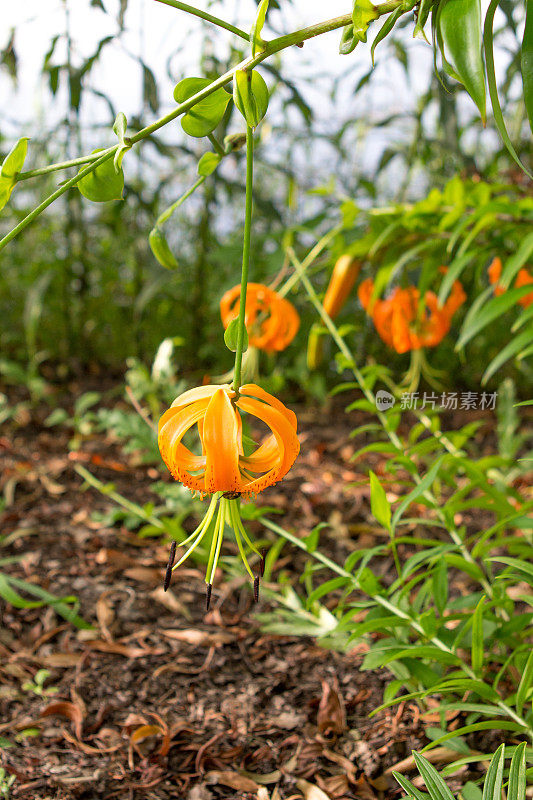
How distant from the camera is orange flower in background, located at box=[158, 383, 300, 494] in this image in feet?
1.39

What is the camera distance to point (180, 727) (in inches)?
28.8

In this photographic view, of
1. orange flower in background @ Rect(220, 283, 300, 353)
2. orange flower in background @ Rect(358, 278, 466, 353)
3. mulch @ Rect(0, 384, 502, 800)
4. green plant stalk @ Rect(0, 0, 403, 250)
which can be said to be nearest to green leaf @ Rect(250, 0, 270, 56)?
green plant stalk @ Rect(0, 0, 403, 250)

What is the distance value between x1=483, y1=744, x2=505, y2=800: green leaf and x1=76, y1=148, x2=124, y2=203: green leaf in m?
0.45

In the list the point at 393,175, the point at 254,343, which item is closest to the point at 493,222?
the point at 254,343

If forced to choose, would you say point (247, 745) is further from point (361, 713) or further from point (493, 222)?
point (493, 222)

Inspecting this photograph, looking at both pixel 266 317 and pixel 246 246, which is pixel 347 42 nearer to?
pixel 246 246

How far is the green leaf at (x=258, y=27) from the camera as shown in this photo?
352 millimetres

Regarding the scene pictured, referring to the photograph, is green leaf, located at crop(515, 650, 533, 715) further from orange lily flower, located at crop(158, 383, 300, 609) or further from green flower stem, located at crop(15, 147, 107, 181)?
green flower stem, located at crop(15, 147, 107, 181)

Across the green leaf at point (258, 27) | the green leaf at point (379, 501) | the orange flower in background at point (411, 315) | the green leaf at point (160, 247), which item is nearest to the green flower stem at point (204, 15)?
the green leaf at point (258, 27)

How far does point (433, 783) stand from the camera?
1.55 feet

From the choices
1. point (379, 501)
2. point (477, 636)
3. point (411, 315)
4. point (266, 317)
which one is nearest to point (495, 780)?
point (477, 636)

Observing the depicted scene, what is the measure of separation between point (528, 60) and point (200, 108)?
0.19 m

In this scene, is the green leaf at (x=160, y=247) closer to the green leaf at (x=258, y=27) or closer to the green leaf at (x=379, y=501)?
the green leaf at (x=258, y=27)

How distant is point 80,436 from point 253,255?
2.25 ft
